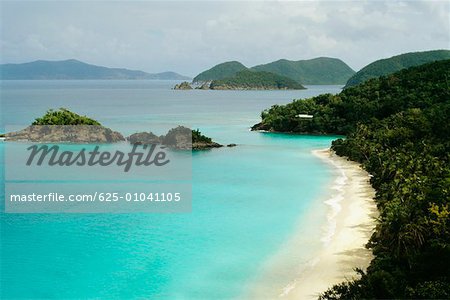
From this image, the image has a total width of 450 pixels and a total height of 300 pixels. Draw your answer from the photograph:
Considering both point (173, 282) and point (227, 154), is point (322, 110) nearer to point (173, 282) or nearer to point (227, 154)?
point (227, 154)

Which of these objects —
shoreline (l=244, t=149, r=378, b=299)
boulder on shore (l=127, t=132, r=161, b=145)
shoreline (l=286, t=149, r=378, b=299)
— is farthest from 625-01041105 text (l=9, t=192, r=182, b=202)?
boulder on shore (l=127, t=132, r=161, b=145)

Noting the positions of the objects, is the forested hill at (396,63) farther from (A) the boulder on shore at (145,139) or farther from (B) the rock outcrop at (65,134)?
(B) the rock outcrop at (65,134)

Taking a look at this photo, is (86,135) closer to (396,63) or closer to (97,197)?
(97,197)

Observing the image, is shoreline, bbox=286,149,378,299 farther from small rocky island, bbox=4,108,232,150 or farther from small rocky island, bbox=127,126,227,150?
small rocky island, bbox=4,108,232,150

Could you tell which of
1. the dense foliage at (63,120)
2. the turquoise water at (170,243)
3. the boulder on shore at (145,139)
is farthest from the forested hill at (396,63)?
the turquoise water at (170,243)

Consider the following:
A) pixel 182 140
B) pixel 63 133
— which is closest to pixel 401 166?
pixel 182 140

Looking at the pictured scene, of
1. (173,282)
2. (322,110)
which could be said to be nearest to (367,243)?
(173,282)
